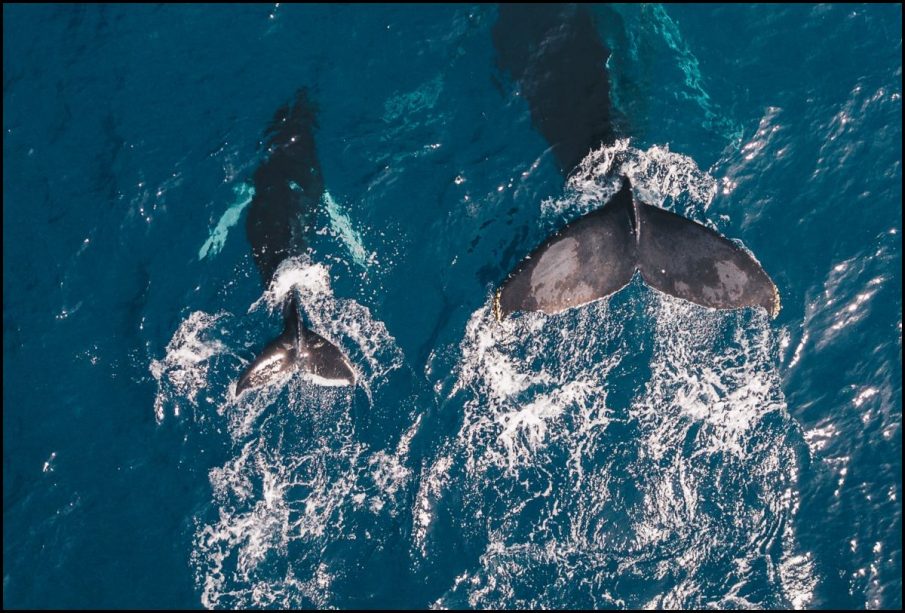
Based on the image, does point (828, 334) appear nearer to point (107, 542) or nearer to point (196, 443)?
point (196, 443)

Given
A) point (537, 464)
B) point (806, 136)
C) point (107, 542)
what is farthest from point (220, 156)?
point (806, 136)

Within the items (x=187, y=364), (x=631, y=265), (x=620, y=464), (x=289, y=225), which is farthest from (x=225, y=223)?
(x=620, y=464)

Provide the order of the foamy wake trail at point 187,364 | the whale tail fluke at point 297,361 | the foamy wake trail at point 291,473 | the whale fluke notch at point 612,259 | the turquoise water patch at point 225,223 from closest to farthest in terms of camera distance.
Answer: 1. the whale fluke notch at point 612,259
2. the whale tail fluke at point 297,361
3. the foamy wake trail at point 291,473
4. the foamy wake trail at point 187,364
5. the turquoise water patch at point 225,223

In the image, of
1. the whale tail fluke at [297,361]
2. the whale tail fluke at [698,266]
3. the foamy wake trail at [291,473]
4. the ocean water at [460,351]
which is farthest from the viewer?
the foamy wake trail at [291,473]

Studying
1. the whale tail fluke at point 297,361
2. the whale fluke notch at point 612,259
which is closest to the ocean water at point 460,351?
the whale tail fluke at point 297,361

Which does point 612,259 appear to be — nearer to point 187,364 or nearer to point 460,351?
point 460,351

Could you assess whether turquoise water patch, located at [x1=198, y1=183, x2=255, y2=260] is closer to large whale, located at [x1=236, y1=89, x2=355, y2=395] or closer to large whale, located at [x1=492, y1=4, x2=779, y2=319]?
large whale, located at [x1=236, y1=89, x2=355, y2=395]

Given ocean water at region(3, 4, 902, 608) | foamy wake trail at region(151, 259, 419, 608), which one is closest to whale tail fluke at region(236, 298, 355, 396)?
foamy wake trail at region(151, 259, 419, 608)

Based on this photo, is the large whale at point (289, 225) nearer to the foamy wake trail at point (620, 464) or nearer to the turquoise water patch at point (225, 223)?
the turquoise water patch at point (225, 223)
